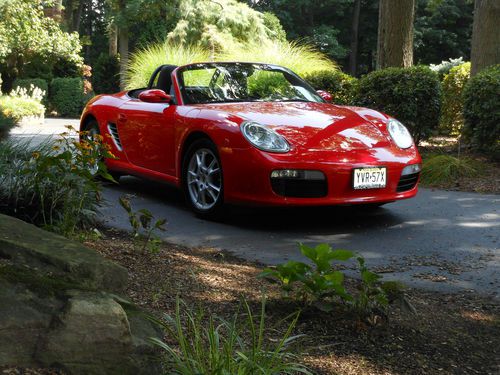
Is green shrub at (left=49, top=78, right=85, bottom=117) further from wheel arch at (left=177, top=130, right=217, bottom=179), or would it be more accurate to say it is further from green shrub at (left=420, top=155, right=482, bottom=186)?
wheel arch at (left=177, top=130, right=217, bottom=179)

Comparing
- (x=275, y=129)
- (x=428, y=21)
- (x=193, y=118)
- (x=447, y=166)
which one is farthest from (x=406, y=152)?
(x=428, y=21)

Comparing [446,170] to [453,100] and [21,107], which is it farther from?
[21,107]

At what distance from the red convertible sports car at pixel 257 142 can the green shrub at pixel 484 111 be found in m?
2.95

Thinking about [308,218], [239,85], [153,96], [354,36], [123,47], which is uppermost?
[354,36]

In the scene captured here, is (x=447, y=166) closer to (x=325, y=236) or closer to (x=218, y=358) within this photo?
(x=325, y=236)

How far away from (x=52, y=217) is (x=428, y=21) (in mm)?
39192

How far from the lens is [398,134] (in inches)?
259

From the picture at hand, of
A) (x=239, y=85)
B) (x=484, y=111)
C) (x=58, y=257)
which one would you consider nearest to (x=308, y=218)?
(x=239, y=85)

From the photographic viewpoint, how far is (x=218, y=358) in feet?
8.18

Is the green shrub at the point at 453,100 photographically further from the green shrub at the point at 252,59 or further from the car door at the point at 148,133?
the car door at the point at 148,133

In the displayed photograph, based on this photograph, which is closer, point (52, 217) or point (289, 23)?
point (52, 217)

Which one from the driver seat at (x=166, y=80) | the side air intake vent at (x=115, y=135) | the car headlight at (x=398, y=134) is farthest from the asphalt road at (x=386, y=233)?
the driver seat at (x=166, y=80)

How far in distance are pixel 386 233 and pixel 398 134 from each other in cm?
100

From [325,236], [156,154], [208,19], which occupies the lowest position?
[325,236]
